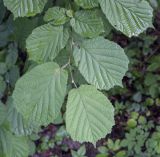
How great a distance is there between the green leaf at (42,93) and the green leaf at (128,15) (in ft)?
0.83

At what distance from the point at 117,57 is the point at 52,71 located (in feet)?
0.75

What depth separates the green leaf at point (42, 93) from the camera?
1.22 m

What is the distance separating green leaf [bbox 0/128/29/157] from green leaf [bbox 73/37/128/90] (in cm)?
69

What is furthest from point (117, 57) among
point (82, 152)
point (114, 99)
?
point (114, 99)

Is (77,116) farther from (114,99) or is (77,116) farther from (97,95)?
(114,99)

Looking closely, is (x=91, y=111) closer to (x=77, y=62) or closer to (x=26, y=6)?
(x=77, y=62)

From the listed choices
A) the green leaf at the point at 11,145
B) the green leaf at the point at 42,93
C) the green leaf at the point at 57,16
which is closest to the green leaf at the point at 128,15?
the green leaf at the point at 57,16

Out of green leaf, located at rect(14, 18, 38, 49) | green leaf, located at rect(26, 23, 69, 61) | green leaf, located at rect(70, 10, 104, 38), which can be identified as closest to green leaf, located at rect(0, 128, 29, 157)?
green leaf, located at rect(14, 18, 38, 49)

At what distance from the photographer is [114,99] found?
3.12 m

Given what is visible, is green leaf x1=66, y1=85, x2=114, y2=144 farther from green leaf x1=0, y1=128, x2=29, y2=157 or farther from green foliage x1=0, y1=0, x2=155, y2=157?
green leaf x1=0, y1=128, x2=29, y2=157

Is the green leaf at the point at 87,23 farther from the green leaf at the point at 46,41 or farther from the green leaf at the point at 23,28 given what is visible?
the green leaf at the point at 23,28

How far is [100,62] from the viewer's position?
1265 millimetres

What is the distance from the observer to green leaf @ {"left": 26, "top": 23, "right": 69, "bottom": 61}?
4.25 feet

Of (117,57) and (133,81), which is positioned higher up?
(117,57)
